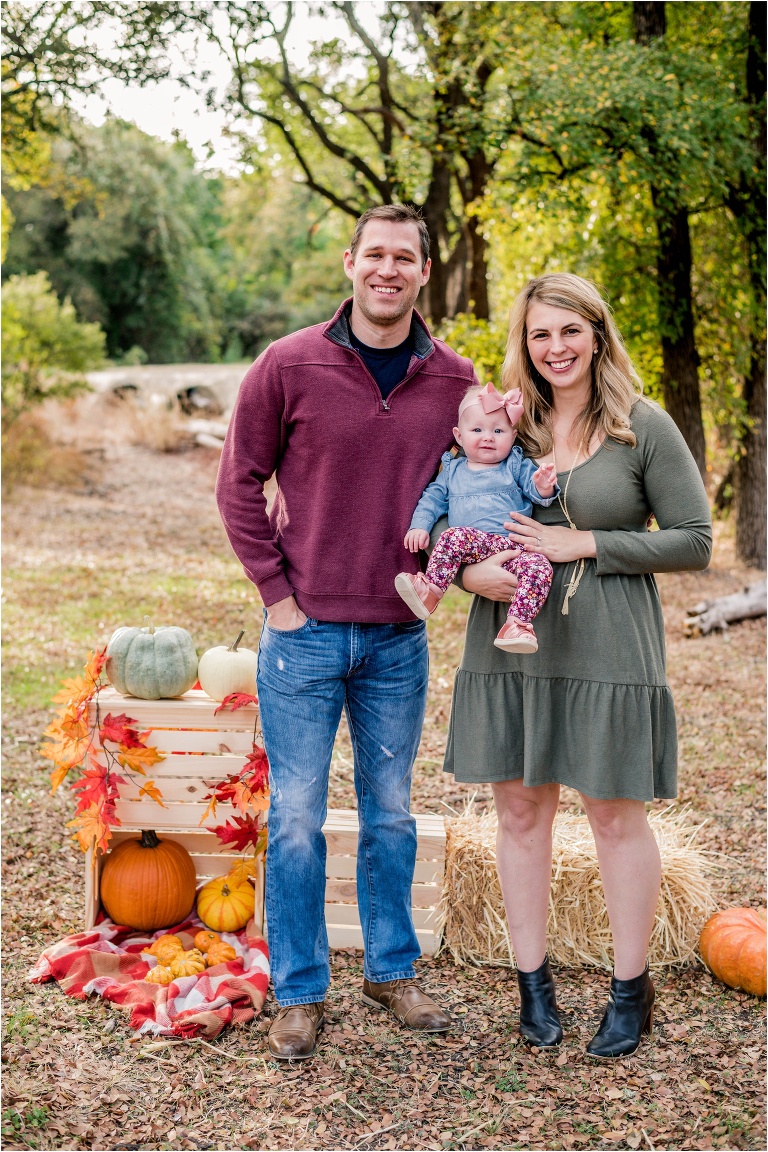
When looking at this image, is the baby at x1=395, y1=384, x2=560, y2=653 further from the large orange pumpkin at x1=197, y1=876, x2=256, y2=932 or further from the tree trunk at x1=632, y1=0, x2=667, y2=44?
the tree trunk at x1=632, y1=0, x2=667, y2=44

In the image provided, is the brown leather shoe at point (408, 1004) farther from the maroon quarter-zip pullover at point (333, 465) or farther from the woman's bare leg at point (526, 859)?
the maroon quarter-zip pullover at point (333, 465)

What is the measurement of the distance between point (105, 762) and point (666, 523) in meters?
2.01

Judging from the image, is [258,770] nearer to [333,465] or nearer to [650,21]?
[333,465]

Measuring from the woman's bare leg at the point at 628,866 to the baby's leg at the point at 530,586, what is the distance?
0.60m

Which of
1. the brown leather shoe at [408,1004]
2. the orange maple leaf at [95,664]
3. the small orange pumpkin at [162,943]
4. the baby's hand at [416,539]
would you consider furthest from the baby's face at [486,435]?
the small orange pumpkin at [162,943]

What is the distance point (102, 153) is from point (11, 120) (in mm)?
13548

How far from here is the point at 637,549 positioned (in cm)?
263

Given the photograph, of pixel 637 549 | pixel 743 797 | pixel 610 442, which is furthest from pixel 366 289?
pixel 743 797

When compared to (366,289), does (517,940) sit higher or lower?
lower

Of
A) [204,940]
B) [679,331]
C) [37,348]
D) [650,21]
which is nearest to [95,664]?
[204,940]

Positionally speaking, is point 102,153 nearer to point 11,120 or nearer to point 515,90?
point 11,120

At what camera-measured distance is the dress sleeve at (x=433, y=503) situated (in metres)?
2.73

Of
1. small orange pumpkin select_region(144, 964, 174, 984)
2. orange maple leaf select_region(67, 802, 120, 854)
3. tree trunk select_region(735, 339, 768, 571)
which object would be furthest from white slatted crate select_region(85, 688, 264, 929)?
tree trunk select_region(735, 339, 768, 571)

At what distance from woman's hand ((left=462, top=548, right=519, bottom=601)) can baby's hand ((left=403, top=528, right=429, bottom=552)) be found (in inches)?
5.6
